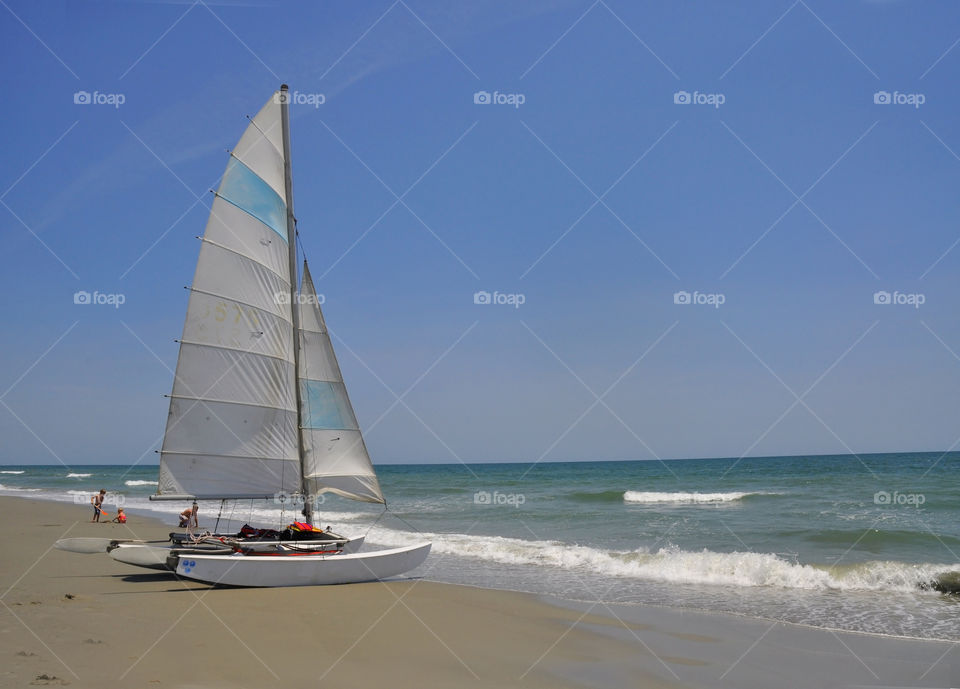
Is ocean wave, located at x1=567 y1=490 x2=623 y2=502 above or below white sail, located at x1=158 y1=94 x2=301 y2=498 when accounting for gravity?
below

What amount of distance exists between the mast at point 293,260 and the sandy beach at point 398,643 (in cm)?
285

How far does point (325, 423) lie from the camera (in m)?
15.9

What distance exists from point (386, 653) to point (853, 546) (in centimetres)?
1463

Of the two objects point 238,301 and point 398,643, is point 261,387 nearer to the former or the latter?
point 238,301

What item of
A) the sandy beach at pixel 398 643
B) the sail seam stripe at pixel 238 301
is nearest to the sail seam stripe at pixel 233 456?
the sandy beach at pixel 398 643

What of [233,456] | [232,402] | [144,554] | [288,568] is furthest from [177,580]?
[232,402]

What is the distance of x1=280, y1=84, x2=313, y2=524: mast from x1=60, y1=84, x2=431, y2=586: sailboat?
0.9 inches

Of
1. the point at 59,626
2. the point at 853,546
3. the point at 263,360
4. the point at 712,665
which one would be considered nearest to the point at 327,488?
the point at 263,360

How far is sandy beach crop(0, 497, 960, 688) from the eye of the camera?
802cm

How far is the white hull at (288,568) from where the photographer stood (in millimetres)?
13289

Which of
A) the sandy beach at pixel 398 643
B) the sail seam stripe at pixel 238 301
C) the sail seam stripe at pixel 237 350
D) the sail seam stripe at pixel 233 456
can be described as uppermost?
the sail seam stripe at pixel 238 301

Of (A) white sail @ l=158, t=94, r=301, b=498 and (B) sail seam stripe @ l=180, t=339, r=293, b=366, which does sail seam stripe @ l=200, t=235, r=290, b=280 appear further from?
(B) sail seam stripe @ l=180, t=339, r=293, b=366

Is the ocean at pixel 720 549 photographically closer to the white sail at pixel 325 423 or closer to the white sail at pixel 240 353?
the white sail at pixel 240 353

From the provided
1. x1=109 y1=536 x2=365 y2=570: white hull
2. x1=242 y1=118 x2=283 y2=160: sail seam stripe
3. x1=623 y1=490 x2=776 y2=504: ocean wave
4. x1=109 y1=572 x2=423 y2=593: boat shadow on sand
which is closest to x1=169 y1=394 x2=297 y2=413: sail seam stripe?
x1=109 y1=536 x2=365 y2=570: white hull
